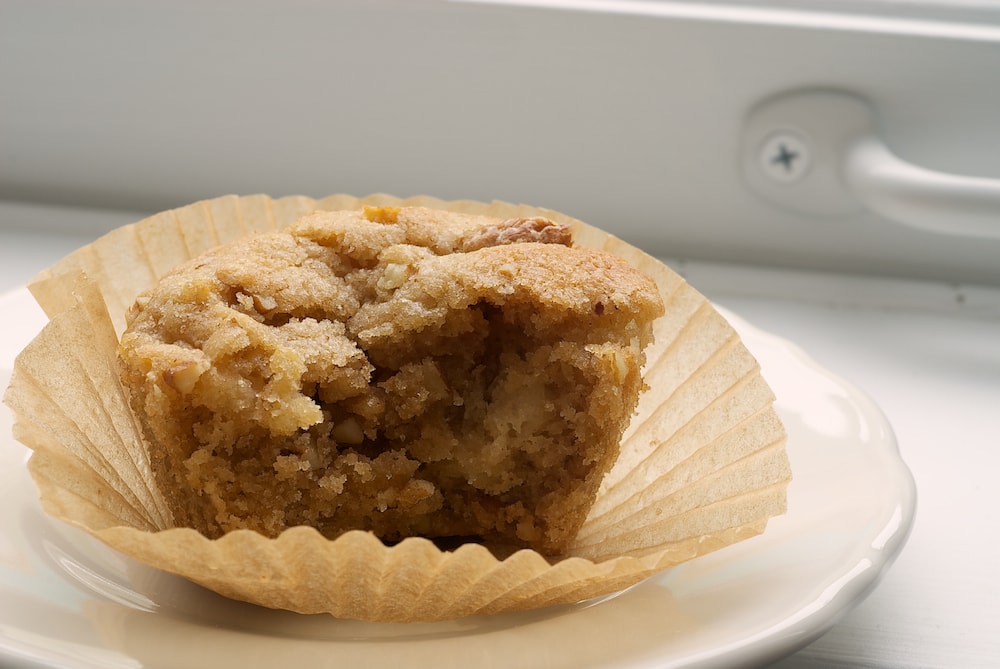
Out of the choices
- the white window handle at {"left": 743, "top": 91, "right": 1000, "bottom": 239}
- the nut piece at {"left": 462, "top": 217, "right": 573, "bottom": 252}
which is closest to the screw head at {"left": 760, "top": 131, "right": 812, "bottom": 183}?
the white window handle at {"left": 743, "top": 91, "right": 1000, "bottom": 239}

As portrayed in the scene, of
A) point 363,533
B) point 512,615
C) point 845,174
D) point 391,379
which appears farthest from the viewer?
point 845,174

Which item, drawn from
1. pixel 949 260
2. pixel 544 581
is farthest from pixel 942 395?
pixel 544 581

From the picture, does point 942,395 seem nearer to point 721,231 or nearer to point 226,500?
point 721,231

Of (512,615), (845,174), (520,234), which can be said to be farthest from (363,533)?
(845,174)

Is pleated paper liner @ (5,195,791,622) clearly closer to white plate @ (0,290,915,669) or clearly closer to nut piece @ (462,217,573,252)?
white plate @ (0,290,915,669)

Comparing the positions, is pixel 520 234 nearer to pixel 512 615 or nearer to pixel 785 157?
pixel 512 615

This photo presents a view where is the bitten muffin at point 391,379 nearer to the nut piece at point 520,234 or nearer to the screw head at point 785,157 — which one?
the nut piece at point 520,234
